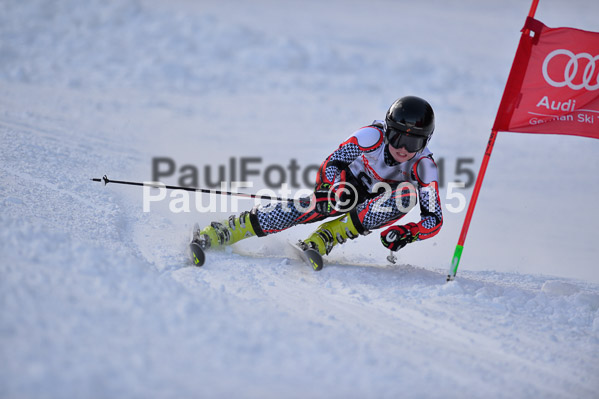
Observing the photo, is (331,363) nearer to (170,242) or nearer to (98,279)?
(98,279)

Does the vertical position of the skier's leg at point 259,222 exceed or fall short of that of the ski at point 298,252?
it exceeds it

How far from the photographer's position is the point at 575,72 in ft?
14.0

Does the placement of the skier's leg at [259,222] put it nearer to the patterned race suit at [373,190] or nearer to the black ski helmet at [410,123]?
the patterned race suit at [373,190]

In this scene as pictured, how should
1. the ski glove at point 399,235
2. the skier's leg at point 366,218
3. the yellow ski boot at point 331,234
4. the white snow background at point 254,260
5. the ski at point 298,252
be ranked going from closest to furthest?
the white snow background at point 254,260
the ski at point 298,252
the ski glove at point 399,235
the skier's leg at point 366,218
the yellow ski boot at point 331,234

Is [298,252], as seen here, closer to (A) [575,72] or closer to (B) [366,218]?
(B) [366,218]

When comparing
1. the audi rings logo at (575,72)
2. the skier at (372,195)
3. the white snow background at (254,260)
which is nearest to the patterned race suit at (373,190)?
the skier at (372,195)

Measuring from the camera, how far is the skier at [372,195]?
4.09 metres

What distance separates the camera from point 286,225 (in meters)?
4.32

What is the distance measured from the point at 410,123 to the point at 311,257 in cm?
116

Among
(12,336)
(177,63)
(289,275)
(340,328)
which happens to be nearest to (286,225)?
(289,275)

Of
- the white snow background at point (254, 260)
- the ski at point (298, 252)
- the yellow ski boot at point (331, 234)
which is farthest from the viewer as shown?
the yellow ski boot at point (331, 234)

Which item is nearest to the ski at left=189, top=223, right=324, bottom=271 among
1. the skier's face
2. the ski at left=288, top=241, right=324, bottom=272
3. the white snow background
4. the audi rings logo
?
the ski at left=288, top=241, right=324, bottom=272

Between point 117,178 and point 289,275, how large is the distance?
3.35 m

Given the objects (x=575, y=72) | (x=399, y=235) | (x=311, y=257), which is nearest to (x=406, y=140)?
(x=399, y=235)
